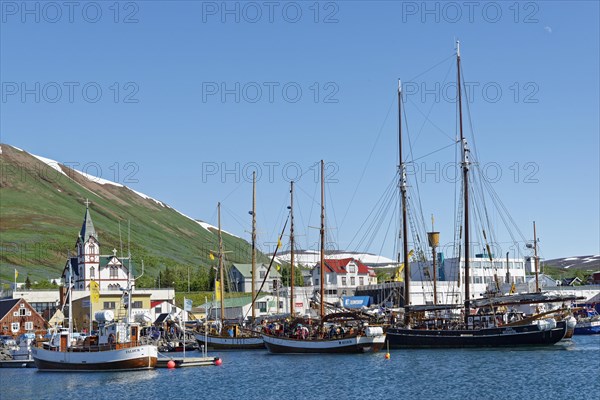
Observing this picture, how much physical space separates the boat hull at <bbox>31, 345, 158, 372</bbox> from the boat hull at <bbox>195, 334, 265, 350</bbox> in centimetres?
3174

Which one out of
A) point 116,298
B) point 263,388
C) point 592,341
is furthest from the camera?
point 116,298

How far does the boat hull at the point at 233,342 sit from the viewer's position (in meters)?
119

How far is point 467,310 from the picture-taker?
106 m

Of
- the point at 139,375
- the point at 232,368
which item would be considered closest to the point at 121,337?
the point at 139,375

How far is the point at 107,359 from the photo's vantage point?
86.8 m

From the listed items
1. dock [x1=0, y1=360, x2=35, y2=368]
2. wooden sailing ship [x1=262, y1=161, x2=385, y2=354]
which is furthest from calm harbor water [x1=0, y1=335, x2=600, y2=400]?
dock [x1=0, y1=360, x2=35, y2=368]

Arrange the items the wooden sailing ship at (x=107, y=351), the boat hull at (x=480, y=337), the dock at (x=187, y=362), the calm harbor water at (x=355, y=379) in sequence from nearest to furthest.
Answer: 1. the calm harbor water at (x=355, y=379)
2. the wooden sailing ship at (x=107, y=351)
3. the dock at (x=187, y=362)
4. the boat hull at (x=480, y=337)

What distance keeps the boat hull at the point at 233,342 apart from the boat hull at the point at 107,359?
31742 millimetres

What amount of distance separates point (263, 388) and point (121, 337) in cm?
2115

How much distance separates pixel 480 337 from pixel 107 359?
1668 inches

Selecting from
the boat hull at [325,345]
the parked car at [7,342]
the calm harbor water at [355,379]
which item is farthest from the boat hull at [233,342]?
the parked car at [7,342]

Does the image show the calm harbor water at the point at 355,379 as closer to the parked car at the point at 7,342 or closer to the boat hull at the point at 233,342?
the boat hull at the point at 233,342

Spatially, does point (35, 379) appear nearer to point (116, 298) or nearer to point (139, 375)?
point (139, 375)

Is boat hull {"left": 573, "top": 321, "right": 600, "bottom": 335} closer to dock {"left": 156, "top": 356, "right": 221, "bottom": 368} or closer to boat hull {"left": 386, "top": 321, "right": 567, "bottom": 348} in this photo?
boat hull {"left": 386, "top": 321, "right": 567, "bottom": 348}
